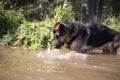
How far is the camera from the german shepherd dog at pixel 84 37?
362 inches

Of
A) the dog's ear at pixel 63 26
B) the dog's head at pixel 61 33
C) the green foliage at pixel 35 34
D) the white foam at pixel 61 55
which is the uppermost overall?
the dog's ear at pixel 63 26

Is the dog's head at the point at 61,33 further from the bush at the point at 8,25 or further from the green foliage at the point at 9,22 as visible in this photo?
the green foliage at the point at 9,22

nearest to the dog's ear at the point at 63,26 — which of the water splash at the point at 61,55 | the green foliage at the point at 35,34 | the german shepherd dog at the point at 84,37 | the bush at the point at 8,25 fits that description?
the german shepherd dog at the point at 84,37

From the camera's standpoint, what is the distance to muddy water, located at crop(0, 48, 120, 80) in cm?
622

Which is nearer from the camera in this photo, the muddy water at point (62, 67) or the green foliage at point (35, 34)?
the muddy water at point (62, 67)

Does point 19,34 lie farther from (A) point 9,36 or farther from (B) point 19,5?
(B) point 19,5

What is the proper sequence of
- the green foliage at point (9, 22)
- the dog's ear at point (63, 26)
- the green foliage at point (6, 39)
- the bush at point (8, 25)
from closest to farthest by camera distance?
the dog's ear at point (63, 26) → the green foliage at point (6, 39) → the bush at point (8, 25) → the green foliage at point (9, 22)

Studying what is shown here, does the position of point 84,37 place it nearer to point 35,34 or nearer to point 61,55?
point 61,55

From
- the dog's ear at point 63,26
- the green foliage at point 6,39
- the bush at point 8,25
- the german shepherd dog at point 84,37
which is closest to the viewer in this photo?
the dog's ear at point 63,26

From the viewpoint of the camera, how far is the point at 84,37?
9.31m

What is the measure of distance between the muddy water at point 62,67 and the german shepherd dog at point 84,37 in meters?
0.38

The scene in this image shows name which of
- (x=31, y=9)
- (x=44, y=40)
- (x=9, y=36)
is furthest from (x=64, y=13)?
(x=31, y=9)

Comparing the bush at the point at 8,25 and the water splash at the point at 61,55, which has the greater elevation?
the bush at the point at 8,25

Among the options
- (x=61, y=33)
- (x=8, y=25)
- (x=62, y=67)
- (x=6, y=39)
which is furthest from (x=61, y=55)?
(x=8, y=25)
